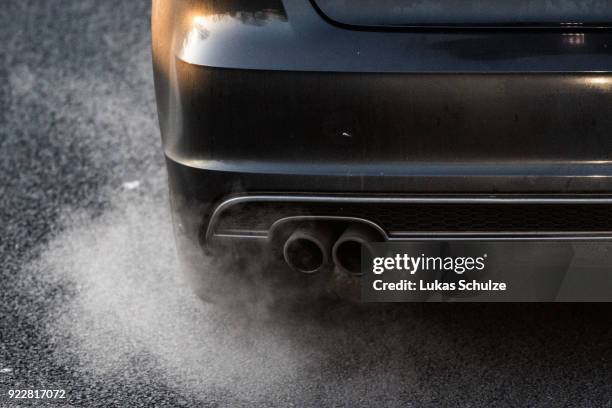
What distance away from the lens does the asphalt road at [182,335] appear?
329 cm

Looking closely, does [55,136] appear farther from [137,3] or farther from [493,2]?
[493,2]

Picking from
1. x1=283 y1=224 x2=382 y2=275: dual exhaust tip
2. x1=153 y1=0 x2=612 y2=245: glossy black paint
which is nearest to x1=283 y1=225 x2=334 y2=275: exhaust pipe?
x1=283 y1=224 x2=382 y2=275: dual exhaust tip

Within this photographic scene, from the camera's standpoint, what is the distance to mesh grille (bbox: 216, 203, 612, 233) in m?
2.86

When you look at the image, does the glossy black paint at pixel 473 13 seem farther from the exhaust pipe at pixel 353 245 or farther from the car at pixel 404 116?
the exhaust pipe at pixel 353 245

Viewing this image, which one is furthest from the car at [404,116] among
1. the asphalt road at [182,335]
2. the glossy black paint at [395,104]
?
the asphalt road at [182,335]

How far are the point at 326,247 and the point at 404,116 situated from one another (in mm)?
407

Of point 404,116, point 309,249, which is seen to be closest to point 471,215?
point 404,116

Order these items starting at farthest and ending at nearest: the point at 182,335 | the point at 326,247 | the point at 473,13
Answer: the point at 182,335 → the point at 326,247 → the point at 473,13

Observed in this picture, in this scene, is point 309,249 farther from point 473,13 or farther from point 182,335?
point 182,335

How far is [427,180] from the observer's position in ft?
9.35

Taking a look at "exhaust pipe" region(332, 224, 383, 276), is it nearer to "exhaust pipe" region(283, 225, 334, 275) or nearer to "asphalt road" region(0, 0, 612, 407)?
"exhaust pipe" region(283, 225, 334, 275)

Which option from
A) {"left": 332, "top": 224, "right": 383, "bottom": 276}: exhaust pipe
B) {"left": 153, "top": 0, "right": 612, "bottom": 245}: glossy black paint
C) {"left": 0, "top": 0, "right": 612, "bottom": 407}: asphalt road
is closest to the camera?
{"left": 153, "top": 0, "right": 612, "bottom": 245}: glossy black paint

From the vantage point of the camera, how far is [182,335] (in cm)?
368

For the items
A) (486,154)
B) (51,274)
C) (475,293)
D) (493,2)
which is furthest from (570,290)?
(51,274)
